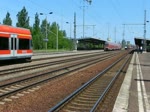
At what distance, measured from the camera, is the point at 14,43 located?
3014cm

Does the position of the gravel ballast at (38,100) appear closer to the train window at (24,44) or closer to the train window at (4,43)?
the train window at (4,43)

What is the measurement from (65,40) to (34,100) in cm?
13512

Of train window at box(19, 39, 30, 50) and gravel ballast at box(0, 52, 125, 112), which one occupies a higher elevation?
train window at box(19, 39, 30, 50)

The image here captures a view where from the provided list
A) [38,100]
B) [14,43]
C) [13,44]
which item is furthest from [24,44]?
[38,100]

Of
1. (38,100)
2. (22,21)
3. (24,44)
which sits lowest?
(38,100)

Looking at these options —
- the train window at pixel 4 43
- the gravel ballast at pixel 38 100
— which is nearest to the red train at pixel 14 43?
the train window at pixel 4 43

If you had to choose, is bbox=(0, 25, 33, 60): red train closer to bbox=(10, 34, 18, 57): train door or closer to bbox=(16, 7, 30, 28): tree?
bbox=(10, 34, 18, 57): train door

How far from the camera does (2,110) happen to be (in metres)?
10.4

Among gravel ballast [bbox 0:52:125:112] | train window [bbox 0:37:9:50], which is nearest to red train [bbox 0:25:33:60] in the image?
train window [bbox 0:37:9:50]

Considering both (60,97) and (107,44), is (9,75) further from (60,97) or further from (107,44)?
(107,44)

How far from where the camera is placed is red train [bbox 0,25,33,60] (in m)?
28.0

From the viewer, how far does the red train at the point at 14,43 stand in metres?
28.0

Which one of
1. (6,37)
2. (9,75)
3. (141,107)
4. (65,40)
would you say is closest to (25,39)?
(6,37)

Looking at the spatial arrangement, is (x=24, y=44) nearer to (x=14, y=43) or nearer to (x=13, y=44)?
(x=14, y=43)
